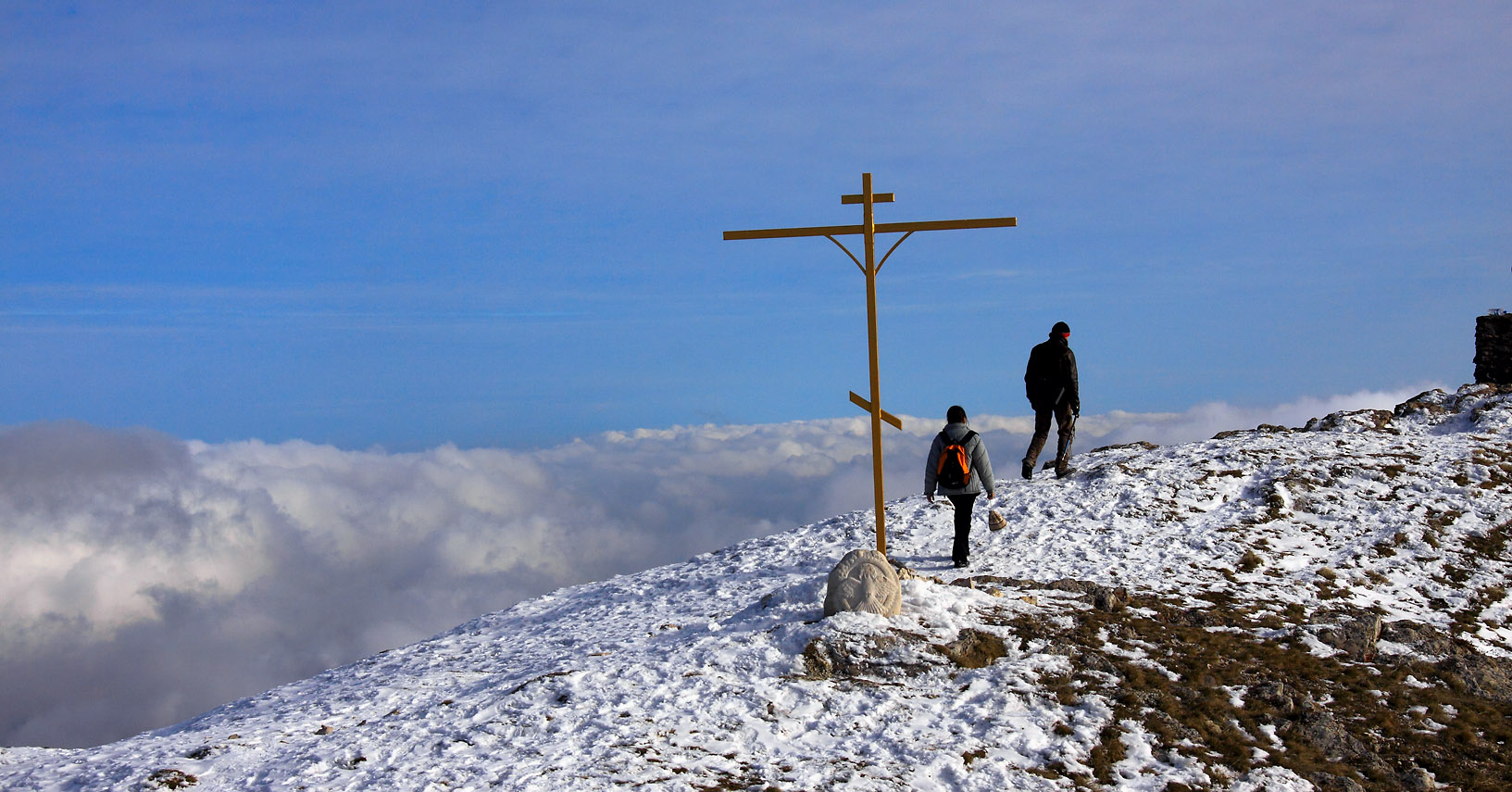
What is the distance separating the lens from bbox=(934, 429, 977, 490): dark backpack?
48.3ft

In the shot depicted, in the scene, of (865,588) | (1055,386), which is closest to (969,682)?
(865,588)

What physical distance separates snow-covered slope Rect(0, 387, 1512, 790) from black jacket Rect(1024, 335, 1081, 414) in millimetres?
2933

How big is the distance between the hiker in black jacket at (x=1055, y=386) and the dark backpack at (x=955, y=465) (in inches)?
213

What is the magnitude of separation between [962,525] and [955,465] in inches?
50.4

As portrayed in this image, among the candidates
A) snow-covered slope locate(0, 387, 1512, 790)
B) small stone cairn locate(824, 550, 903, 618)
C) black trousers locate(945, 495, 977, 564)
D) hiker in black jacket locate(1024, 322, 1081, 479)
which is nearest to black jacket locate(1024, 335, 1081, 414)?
hiker in black jacket locate(1024, 322, 1081, 479)

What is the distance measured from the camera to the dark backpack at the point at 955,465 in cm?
1473

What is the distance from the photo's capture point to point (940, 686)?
10.5 meters

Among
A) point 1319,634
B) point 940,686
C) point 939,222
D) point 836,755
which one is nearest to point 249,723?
point 836,755

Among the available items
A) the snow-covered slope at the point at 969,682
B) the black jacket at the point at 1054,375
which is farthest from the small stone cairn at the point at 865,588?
the black jacket at the point at 1054,375

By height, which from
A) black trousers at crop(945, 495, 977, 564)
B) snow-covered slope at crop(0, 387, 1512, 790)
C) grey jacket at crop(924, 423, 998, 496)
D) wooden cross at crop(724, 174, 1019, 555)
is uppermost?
wooden cross at crop(724, 174, 1019, 555)

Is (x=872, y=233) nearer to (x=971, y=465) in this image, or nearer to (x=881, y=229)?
(x=881, y=229)

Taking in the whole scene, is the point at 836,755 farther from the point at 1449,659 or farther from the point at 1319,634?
the point at 1449,659

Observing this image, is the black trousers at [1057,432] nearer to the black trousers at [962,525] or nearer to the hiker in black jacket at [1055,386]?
the hiker in black jacket at [1055,386]

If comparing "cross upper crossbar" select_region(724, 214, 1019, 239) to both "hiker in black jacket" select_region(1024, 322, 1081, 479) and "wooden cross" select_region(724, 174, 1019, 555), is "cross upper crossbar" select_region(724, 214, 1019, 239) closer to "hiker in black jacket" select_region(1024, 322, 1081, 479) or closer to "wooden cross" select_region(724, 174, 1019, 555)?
"wooden cross" select_region(724, 174, 1019, 555)
